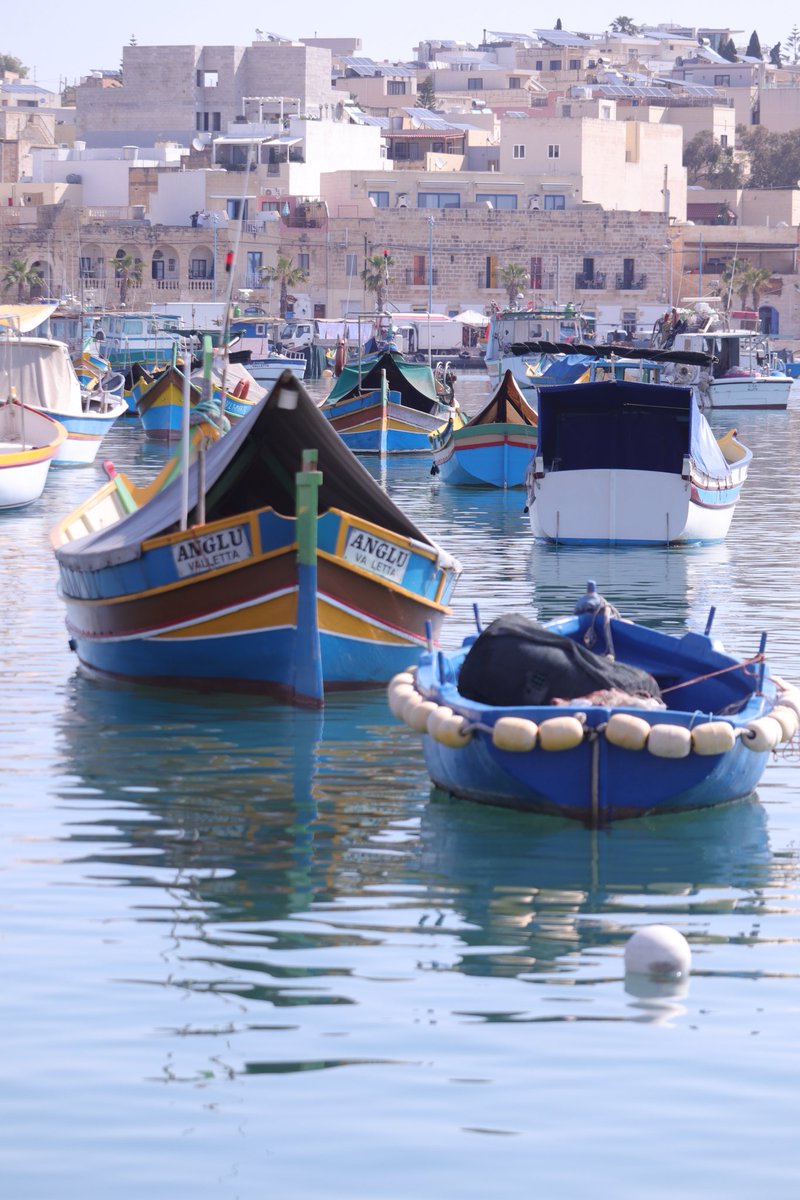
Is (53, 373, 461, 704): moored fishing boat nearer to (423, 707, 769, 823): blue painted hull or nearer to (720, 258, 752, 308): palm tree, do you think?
(423, 707, 769, 823): blue painted hull

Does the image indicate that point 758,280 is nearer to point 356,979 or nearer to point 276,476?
point 276,476

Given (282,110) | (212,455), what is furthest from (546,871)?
(282,110)

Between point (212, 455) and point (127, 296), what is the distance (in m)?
84.3

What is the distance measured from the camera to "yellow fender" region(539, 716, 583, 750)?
11.1 m

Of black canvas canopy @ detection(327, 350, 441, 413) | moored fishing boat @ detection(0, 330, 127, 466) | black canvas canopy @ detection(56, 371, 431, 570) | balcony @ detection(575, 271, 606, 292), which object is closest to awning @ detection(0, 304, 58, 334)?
moored fishing boat @ detection(0, 330, 127, 466)

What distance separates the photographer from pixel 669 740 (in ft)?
36.7

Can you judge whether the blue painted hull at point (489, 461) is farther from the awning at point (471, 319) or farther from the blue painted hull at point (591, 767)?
the awning at point (471, 319)

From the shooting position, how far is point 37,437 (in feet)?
116

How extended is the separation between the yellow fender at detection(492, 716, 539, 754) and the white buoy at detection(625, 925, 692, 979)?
2237 millimetres

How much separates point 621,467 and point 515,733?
16209mm

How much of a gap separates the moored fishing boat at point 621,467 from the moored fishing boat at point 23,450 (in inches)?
307

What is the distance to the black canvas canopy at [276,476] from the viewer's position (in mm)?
15555

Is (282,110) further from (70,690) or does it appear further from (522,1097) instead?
(522,1097)

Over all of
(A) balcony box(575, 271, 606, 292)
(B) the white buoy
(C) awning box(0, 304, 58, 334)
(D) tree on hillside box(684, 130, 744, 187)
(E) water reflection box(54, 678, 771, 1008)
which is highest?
(D) tree on hillside box(684, 130, 744, 187)
